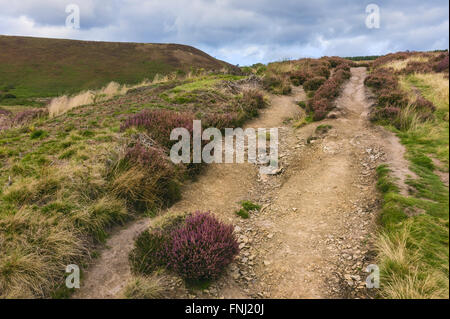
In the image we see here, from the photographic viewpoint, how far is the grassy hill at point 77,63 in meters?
33.6

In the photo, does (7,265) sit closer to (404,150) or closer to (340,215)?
(340,215)

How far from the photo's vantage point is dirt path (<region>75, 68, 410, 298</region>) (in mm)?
4277

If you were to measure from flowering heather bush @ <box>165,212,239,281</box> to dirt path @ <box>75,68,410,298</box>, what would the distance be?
0.89ft

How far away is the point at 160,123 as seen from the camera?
8.99 meters

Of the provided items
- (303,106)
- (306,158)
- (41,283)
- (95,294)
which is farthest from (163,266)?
(303,106)

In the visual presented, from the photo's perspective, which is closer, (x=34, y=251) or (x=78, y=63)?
(x=34, y=251)

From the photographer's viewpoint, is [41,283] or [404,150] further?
[404,150]

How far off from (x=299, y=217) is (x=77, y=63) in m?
46.2

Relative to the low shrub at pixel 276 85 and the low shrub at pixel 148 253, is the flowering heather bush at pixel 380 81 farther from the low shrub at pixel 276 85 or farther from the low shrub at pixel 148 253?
→ the low shrub at pixel 148 253

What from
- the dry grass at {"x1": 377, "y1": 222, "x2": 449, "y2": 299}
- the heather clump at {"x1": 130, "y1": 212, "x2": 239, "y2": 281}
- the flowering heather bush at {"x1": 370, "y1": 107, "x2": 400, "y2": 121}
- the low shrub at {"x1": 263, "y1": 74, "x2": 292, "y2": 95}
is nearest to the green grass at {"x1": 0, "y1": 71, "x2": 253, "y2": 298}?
the heather clump at {"x1": 130, "y1": 212, "x2": 239, "y2": 281}

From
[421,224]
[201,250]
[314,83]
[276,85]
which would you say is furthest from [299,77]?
[201,250]

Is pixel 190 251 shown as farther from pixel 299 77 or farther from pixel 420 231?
pixel 299 77

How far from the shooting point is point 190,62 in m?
49.1

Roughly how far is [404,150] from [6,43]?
57986mm
